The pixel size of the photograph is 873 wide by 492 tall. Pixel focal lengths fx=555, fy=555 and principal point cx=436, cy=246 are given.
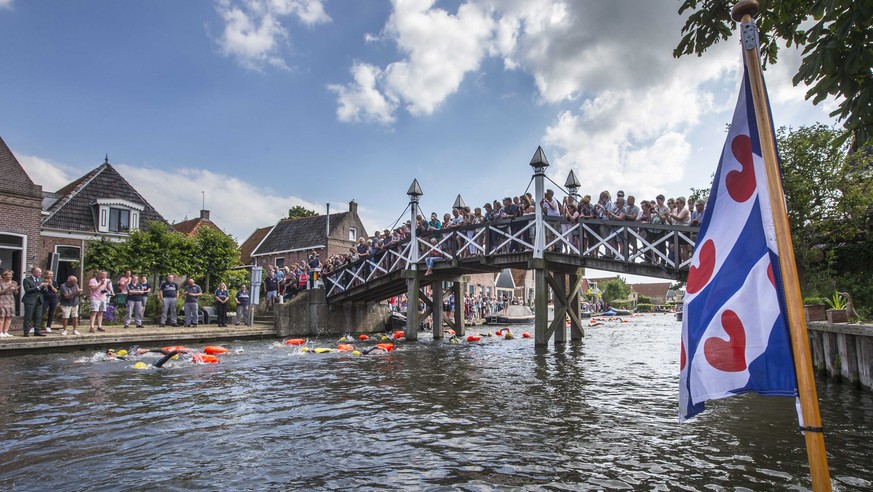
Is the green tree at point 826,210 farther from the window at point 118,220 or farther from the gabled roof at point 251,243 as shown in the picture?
the gabled roof at point 251,243

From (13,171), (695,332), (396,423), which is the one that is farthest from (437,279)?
(695,332)

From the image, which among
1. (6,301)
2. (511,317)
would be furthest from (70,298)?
(511,317)

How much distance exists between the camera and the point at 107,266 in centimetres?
2580

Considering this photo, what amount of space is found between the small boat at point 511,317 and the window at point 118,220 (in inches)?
937

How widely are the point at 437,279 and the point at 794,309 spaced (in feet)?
65.2

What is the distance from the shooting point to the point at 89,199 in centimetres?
2953

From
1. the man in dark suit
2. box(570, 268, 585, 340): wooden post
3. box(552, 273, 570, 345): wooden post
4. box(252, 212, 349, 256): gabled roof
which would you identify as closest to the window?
the man in dark suit

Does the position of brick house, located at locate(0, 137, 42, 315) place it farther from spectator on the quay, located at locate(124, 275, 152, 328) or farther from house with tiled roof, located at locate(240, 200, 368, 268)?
house with tiled roof, located at locate(240, 200, 368, 268)

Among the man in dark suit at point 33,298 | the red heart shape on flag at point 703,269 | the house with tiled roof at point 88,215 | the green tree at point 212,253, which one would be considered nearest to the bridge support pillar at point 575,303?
the red heart shape on flag at point 703,269

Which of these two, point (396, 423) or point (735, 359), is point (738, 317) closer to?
point (735, 359)

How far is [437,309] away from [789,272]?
69.2ft

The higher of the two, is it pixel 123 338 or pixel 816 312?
pixel 816 312

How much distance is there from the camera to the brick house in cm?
2102

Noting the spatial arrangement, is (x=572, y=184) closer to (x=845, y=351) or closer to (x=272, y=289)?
(x=845, y=351)
